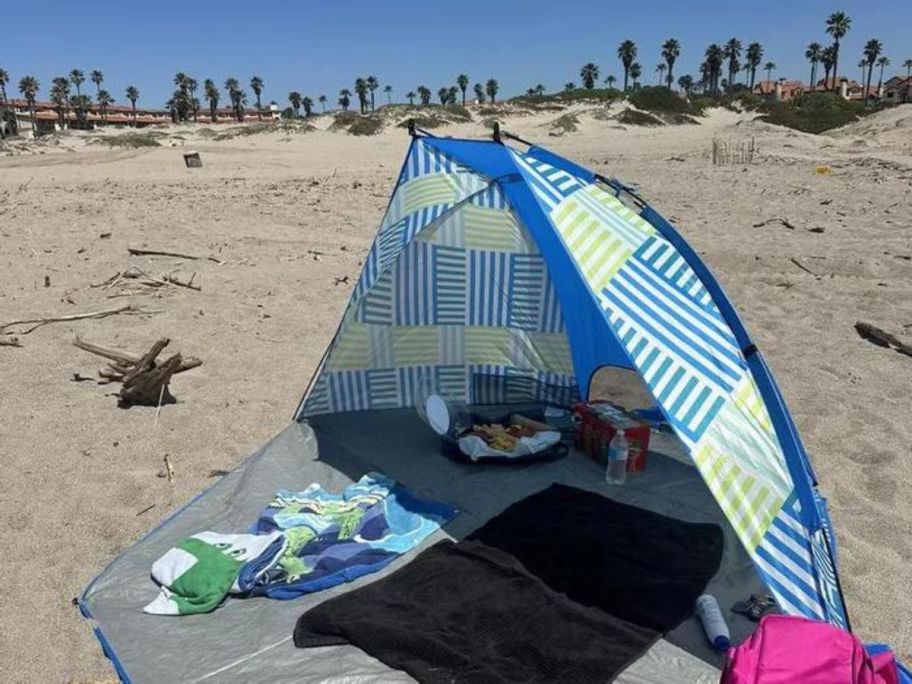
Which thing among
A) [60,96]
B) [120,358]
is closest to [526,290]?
[120,358]

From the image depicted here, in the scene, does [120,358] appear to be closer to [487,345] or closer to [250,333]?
[250,333]

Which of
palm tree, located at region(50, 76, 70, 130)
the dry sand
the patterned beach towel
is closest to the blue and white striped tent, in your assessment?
the dry sand

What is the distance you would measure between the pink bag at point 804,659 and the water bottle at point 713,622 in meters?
0.69

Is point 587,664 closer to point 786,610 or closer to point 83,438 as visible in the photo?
point 786,610

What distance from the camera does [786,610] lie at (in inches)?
107

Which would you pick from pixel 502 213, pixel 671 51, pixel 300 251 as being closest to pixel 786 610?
pixel 502 213

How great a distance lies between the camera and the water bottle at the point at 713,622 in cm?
288

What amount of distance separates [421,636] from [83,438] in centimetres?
297

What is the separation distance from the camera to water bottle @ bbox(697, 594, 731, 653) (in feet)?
9.45

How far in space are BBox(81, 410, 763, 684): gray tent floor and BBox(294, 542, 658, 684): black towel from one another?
7 centimetres

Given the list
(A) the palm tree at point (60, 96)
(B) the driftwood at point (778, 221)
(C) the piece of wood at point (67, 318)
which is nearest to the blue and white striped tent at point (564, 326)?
(C) the piece of wood at point (67, 318)

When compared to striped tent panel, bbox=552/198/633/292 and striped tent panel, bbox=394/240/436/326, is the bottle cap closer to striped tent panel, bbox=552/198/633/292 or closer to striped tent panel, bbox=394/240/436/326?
striped tent panel, bbox=552/198/633/292

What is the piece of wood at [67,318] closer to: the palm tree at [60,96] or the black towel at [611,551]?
the black towel at [611,551]

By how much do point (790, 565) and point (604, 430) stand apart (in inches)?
62.6
